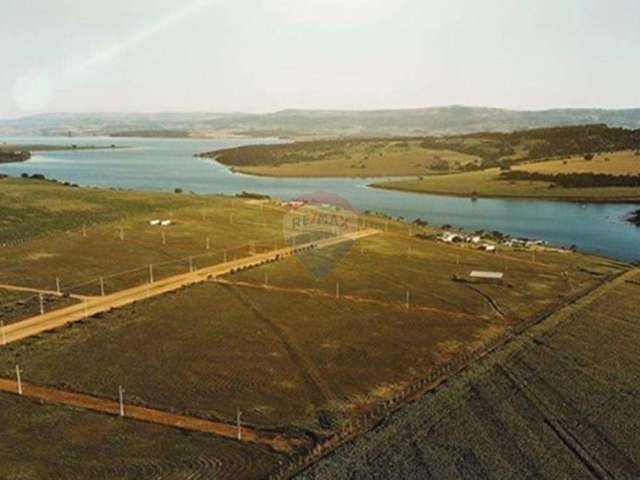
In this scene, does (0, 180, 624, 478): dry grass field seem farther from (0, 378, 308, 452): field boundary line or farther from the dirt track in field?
(0, 378, 308, 452): field boundary line

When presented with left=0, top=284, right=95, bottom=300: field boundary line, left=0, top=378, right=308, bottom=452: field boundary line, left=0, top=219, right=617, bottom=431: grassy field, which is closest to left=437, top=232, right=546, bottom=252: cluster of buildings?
left=0, top=219, right=617, bottom=431: grassy field

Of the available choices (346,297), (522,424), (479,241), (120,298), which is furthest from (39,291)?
(479,241)

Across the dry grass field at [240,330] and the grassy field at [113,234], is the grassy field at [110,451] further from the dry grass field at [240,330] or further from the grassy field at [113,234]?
the grassy field at [113,234]

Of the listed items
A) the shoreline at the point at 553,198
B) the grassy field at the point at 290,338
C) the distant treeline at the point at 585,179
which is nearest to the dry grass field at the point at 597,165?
the distant treeline at the point at 585,179

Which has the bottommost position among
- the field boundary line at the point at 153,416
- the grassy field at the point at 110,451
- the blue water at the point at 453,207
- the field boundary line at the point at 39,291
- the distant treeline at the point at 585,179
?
the blue water at the point at 453,207

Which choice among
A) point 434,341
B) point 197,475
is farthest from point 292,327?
point 197,475
